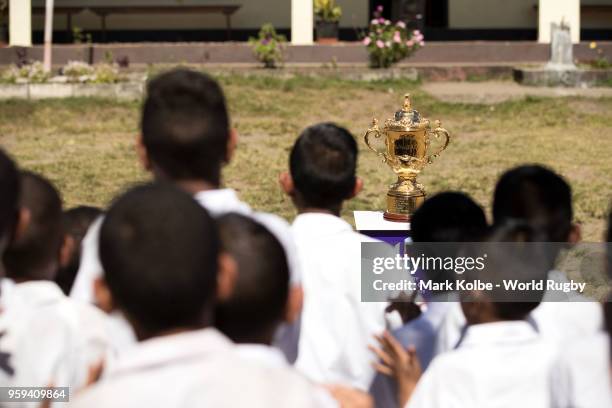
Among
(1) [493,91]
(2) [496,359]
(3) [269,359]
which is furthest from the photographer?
(1) [493,91]

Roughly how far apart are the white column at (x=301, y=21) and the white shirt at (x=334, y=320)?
14008 millimetres

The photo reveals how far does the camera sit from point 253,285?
2.08 meters

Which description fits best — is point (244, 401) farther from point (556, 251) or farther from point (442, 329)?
point (556, 251)

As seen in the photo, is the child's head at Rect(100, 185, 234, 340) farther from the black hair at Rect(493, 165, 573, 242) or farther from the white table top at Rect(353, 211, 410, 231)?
the white table top at Rect(353, 211, 410, 231)

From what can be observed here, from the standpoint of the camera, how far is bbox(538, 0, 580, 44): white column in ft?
55.4

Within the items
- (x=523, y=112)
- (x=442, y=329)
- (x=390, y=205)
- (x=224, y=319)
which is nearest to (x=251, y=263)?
(x=224, y=319)

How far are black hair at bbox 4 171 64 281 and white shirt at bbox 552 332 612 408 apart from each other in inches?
47.0

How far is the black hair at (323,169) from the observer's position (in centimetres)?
312

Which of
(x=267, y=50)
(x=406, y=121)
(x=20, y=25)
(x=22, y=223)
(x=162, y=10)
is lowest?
(x=22, y=223)

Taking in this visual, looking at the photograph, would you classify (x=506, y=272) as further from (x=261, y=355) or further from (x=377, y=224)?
(x=377, y=224)

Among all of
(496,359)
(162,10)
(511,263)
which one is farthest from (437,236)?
(162,10)

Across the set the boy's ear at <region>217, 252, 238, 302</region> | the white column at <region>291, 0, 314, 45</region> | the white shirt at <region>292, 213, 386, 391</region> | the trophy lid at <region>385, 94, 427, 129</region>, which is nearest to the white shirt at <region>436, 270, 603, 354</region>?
the white shirt at <region>292, 213, 386, 391</region>

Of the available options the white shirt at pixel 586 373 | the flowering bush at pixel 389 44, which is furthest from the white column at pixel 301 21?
the white shirt at pixel 586 373

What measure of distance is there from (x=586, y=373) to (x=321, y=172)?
3.97 feet
